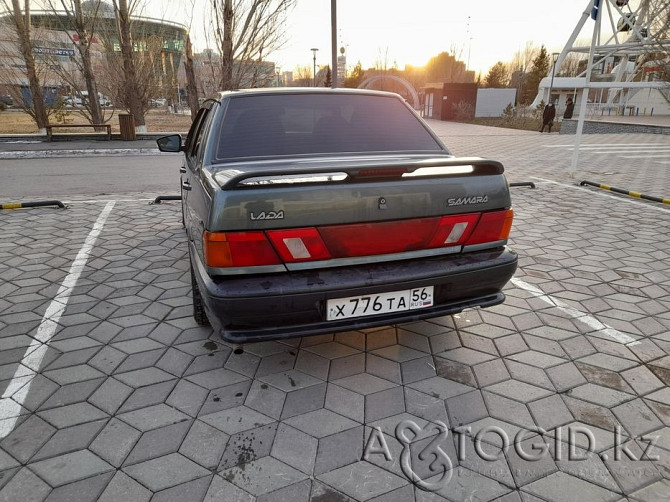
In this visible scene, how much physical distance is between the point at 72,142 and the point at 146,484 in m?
18.6

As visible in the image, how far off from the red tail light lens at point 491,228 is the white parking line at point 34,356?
2.70 meters

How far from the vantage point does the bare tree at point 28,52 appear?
16.7m

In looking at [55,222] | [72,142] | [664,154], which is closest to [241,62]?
[72,142]

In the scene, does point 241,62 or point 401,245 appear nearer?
point 401,245

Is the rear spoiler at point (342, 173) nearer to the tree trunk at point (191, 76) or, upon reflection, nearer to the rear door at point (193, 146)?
the rear door at point (193, 146)

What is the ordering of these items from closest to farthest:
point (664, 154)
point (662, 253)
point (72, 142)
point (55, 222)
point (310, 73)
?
point (662, 253) → point (55, 222) → point (664, 154) → point (72, 142) → point (310, 73)

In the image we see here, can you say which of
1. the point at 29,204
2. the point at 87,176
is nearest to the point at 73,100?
the point at 87,176

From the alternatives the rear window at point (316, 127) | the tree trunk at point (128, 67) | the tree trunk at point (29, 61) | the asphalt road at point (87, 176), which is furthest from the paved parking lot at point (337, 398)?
the tree trunk at point (29, 61)

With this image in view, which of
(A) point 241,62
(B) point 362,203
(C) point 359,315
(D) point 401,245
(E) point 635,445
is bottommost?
(E) point 635,445

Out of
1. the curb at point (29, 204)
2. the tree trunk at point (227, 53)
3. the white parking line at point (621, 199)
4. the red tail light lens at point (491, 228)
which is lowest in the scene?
the white parking line at point (621, 199)

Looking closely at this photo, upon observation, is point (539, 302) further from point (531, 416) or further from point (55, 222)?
point (55, 222)

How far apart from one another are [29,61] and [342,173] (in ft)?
68.1

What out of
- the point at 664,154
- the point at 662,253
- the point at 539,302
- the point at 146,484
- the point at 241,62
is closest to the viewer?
the point at 146,484

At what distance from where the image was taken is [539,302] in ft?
12.0
